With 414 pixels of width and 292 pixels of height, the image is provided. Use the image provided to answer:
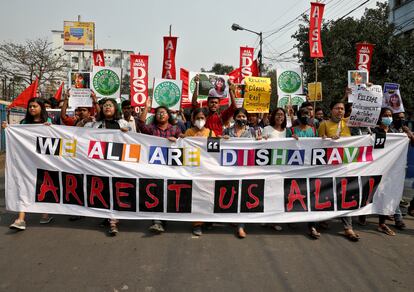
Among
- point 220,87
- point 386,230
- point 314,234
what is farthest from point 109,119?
point 386,230

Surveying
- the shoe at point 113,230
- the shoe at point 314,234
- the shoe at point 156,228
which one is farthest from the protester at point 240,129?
the shoe at point 113,230

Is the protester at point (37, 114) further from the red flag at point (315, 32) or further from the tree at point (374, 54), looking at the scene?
the tree at point (374, 54)

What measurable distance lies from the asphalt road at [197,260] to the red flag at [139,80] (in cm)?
278

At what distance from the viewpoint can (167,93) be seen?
5.97 metres

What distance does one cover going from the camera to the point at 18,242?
13.2 ft

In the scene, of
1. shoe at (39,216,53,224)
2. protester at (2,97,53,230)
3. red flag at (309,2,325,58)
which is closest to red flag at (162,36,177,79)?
red flag at (309,2,325,58)

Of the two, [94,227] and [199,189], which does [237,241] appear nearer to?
[199,189]

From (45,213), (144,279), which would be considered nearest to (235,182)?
(144,279)

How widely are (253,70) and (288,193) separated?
6.77 m

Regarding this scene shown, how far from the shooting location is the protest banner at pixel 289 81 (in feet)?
24.4

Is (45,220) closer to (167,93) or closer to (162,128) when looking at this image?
(162,128)

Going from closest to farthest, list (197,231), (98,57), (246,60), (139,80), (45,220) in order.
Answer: (197,231) < (45,220) < (139,80) < (98,57) < (246,60)

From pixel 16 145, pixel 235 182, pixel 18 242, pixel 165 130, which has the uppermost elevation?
pixel 165 130

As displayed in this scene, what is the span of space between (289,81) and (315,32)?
1.74 meters
